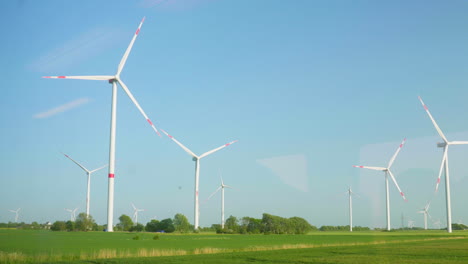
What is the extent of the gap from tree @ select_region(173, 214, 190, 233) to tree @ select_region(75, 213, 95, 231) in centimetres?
2913

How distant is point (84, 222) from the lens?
404 feet

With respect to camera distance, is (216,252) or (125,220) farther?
(125,220)

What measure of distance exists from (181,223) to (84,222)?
38671mm

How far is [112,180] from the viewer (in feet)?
267

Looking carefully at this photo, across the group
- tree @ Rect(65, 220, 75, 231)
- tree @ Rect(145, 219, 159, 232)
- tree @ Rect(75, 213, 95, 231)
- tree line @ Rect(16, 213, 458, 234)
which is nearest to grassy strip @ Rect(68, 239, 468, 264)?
tree @ Rect(75, 213, 95, 231)

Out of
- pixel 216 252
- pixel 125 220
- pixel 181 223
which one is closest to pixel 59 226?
A: pixel 181 223

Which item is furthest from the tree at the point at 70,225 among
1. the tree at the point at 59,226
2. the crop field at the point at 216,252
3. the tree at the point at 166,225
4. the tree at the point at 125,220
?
the tree at the point at 125,220

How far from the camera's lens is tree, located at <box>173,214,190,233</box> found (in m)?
145

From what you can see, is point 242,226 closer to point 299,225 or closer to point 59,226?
point 299,225

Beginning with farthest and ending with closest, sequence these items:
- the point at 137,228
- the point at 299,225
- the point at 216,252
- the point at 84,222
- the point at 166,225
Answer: the point at 299,225 < the point at 137,228 < the point at 166,225 < the point at 84,222 < the point at 216,252

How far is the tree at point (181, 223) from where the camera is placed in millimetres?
145375

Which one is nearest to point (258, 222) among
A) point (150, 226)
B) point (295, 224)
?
Result: point (295, 224)

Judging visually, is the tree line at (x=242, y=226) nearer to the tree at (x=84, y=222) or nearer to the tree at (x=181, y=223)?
the tree at (x=181, y=223)

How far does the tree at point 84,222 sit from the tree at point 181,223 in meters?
29.1
